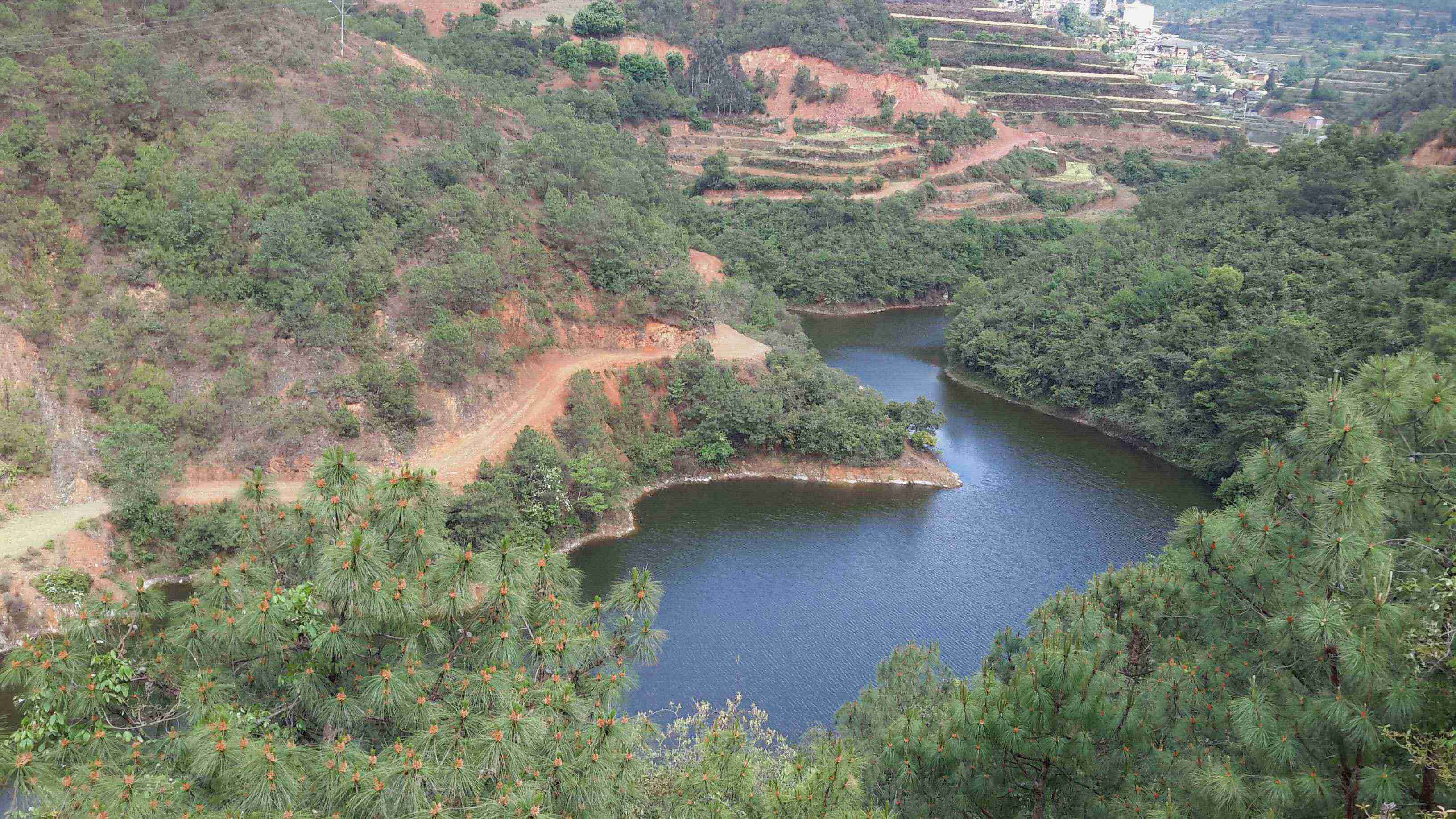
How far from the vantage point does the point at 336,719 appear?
7152 millimetres

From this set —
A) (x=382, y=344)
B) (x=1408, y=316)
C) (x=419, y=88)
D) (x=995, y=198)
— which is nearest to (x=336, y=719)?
(x=382, y=344)

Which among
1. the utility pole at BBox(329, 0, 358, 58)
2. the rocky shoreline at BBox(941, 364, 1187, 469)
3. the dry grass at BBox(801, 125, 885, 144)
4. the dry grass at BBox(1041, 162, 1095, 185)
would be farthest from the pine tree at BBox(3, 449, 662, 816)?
the dry grass at BBox(1041, 162, 1095, 185)

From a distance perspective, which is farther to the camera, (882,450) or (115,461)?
(882,450)

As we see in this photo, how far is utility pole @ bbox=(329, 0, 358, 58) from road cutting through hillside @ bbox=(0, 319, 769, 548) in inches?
618

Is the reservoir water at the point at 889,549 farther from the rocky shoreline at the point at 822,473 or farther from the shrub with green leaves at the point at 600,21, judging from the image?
the shrub with green leaves at the point at 600,21

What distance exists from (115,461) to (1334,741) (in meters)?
22.9

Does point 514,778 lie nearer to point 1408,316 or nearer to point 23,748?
point 23,748

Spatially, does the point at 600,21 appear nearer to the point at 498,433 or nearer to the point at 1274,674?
the point at 498,433

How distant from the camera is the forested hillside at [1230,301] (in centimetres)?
2780

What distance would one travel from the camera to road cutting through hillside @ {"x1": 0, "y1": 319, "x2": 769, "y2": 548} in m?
19.9

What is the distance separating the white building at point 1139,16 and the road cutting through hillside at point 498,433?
11912 centimetres

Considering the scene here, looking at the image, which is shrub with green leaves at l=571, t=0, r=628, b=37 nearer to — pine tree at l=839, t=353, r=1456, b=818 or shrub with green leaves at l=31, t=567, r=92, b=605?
pine tree at l=839, t=353, r=1456, b=818


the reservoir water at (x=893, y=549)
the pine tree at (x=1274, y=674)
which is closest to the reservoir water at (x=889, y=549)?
the reservoir water at (x=893, y=549)

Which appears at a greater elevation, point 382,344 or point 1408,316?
point 1408,316
